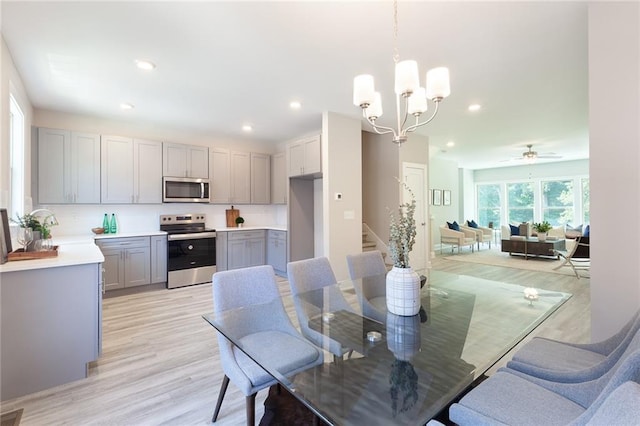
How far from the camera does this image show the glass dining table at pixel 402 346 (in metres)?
1.05

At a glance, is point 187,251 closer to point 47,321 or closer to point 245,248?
point 245,248

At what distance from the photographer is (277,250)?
5512mm

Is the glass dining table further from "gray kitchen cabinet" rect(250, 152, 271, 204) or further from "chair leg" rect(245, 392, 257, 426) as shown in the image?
"gray kitchen cabinet" rect(250, 152, 271, 204)

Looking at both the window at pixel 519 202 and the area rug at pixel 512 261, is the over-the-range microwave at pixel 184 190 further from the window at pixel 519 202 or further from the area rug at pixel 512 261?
the window at pixel 519 202

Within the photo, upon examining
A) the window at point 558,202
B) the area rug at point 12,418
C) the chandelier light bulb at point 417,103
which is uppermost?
the chandelier light bulb at point 417,103

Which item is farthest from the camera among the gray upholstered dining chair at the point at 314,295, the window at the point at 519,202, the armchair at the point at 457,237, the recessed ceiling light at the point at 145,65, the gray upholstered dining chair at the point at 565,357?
the window at the point at 519,202

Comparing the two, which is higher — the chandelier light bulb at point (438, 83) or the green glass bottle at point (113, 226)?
the chandelier light bulb at point (438, 83)

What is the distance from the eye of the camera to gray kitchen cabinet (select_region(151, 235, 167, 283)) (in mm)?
4465

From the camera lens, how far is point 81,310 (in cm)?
221

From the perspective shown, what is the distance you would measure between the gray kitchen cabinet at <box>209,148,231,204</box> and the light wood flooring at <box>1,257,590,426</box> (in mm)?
2104

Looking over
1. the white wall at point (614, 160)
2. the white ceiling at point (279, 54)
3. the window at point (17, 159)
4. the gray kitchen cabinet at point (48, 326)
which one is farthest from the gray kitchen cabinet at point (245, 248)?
the white wall at point (614, 160)

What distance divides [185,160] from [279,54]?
3.09 meters

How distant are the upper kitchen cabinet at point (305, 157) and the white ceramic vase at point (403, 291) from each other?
3170 mm

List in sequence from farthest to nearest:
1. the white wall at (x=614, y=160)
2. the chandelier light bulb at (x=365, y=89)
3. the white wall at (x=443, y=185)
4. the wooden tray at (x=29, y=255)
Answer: the white wall at (x=443, y=185)
the wooden tray at (x=29, y=255)
the chandelier light bulb at (x=365, y=89)
the white wall at (x=614, y=160)
